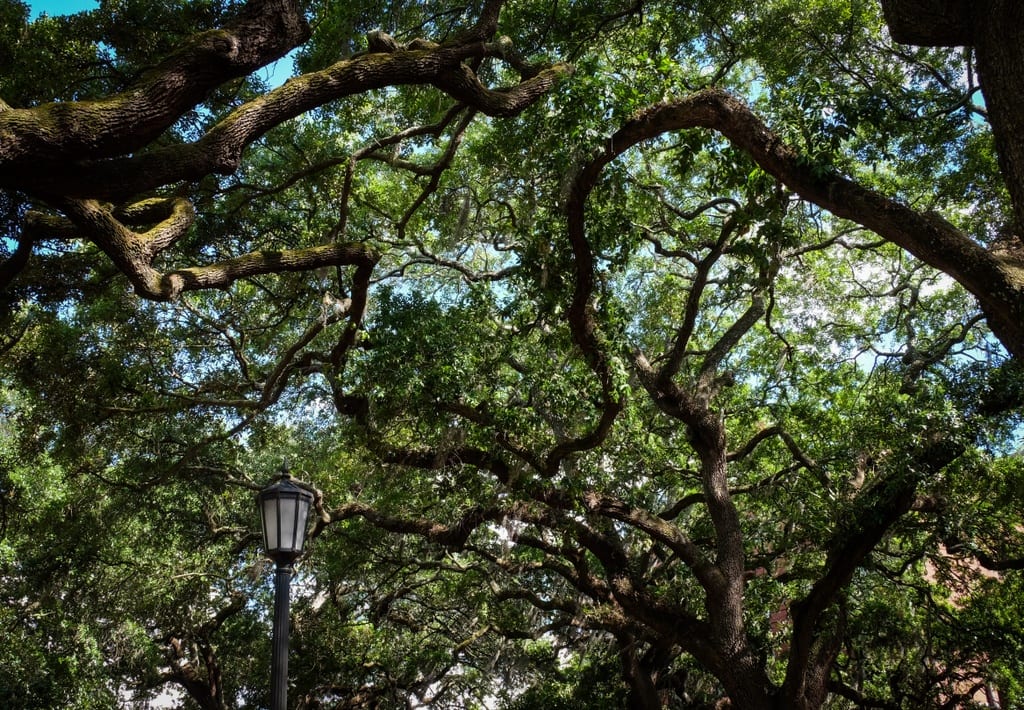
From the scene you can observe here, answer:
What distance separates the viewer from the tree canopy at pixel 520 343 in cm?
530

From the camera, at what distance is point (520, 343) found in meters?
8.16

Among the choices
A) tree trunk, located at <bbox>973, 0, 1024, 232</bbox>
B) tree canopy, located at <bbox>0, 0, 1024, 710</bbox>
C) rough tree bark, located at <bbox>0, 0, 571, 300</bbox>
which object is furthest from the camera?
tree canopy, located at <bbox>0, 0, 1024, 710</bbox>

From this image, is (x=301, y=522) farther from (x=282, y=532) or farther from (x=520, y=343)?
(x=520, y=343)

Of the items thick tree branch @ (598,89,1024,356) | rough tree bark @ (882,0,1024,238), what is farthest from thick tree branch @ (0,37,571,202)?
rough tree bark @ (882,0,1024,238)

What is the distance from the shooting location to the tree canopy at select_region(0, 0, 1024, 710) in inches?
209

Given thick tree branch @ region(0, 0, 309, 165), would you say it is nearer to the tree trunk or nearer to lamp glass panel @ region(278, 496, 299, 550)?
lamp glass panel @ region(278, 496, 299, 550)

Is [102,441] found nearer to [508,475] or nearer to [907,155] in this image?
[508,475]

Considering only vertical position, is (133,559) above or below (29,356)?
below

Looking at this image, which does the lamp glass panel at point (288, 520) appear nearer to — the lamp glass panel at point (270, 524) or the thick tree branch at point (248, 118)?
the lamp glass panel at point (270, 524)

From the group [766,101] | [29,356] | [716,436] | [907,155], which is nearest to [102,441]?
[29,356]

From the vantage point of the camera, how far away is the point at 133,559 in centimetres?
1123

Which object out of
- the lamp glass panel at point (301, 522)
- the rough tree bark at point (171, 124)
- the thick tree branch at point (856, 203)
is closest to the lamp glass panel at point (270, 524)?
the lamp glass panel at point (301, 522)

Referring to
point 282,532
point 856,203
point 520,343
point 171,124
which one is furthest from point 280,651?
point 520,343

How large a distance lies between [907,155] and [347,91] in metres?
6.26
